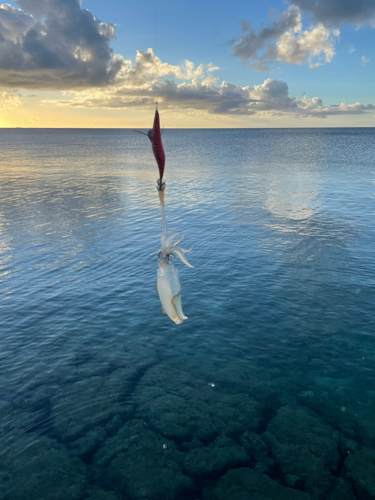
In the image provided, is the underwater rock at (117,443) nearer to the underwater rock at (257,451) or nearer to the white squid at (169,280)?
the underwater rock at (257,451)

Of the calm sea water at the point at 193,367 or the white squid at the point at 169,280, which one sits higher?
the white squid at the point at 169,280

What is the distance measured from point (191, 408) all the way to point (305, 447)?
4.75 m

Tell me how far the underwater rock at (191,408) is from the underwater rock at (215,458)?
493mm

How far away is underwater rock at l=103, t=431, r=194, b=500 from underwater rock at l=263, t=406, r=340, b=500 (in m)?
3.68

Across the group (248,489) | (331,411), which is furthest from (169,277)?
(331,411)

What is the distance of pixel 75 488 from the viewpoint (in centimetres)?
1266

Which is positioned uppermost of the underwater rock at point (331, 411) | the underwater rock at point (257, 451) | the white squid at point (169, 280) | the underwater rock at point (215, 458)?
the white squid at point (169, 280)

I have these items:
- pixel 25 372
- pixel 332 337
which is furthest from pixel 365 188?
pixel 25 372

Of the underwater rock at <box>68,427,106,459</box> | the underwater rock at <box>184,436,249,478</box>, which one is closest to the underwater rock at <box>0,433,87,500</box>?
the underwater rock at <box>68,427,106,459</box>

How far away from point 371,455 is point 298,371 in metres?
4.88

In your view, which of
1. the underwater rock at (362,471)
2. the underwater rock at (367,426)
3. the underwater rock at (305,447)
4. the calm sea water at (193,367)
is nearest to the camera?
the underwater rock at (362,471)

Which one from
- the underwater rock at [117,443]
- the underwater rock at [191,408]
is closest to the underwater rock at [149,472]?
the underwater rock at [117,443]

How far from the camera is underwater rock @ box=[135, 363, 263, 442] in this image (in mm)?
14930

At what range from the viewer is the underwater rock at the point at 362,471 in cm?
1242
